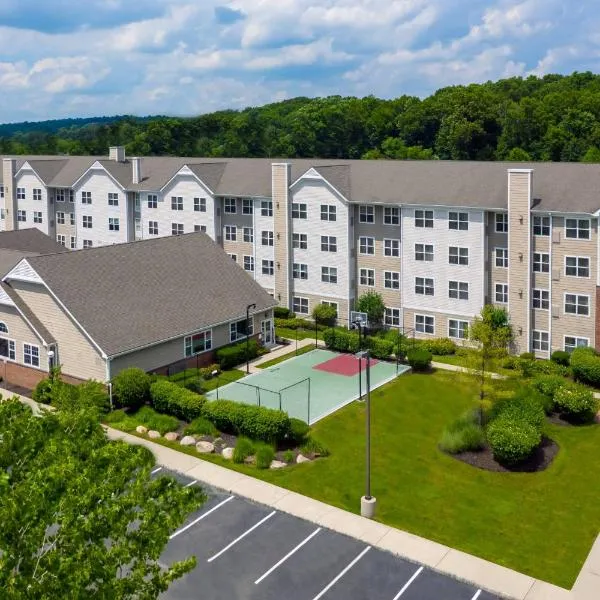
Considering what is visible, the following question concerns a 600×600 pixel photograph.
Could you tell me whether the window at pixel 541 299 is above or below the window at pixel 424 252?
below

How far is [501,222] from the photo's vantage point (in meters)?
44.5

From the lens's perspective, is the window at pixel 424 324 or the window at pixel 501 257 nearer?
the window at pixel 501 257

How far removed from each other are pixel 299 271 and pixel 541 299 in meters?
17.6

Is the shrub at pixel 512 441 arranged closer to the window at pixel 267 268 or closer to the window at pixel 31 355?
the window at pixel 31 355

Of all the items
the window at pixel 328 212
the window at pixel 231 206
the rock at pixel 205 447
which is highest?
the window at pixel 231 206

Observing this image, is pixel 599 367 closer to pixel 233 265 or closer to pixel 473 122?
pixel 233 265

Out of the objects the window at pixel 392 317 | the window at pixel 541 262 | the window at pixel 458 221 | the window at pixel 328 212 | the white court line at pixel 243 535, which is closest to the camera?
the white court line at pixel 243 535

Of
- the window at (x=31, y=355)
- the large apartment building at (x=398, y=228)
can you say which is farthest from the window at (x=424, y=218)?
the window at (x=31, y=355)

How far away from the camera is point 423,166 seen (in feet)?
169

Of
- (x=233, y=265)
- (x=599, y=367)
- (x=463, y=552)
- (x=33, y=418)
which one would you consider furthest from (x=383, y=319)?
(x=33, y=418)

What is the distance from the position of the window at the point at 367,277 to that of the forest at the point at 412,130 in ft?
170

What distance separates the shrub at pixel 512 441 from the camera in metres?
28.8

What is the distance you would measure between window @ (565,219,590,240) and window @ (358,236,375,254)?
13224 millimetres

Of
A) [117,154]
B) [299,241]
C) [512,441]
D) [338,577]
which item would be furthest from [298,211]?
[338,577]
